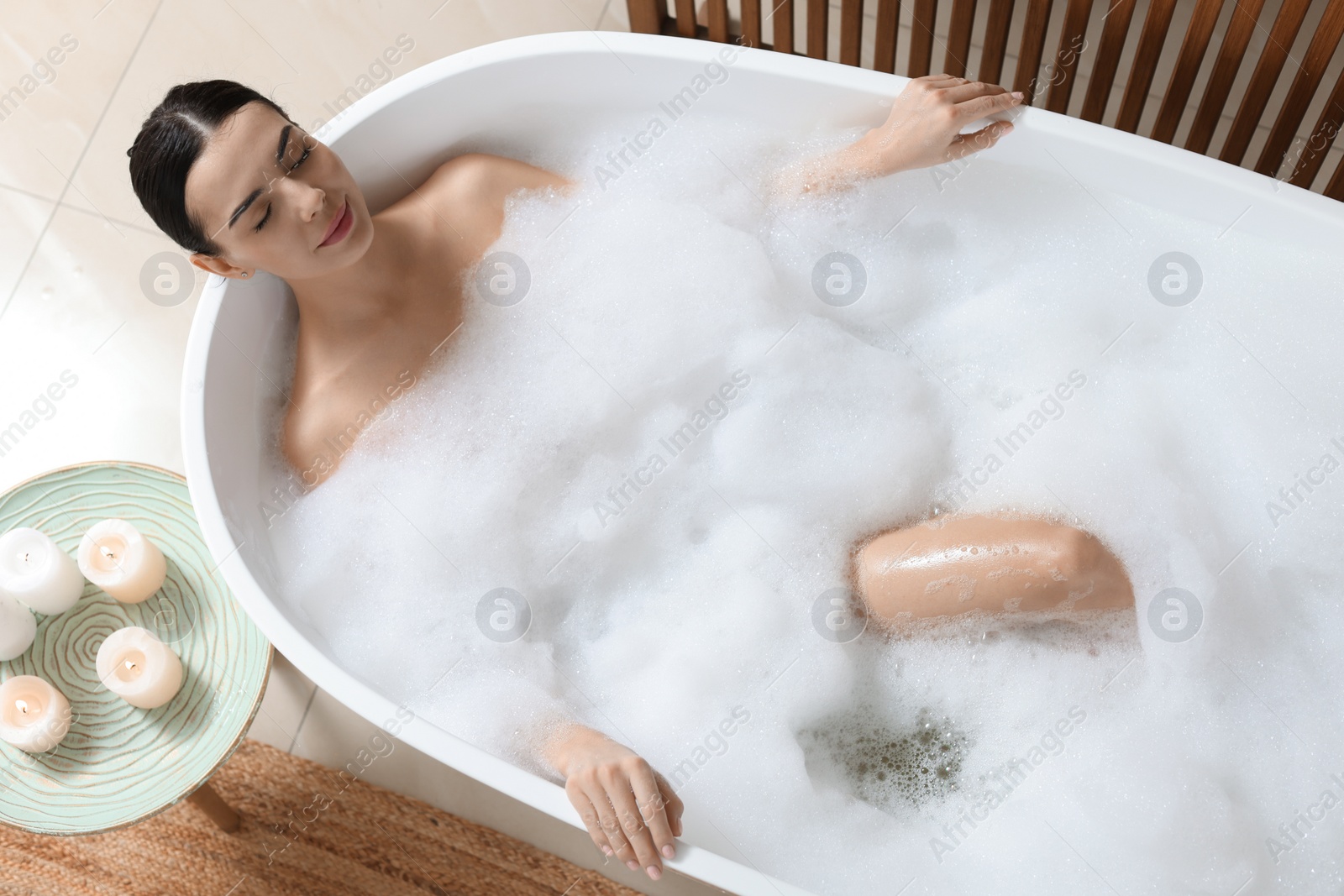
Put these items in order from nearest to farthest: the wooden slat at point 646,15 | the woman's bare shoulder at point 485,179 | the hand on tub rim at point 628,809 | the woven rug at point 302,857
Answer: the hand on tub rim at point 628,809, the woman's bare shoulder at point 485,179, the woven rug at point 302,857, the wooden slat at point 646,15

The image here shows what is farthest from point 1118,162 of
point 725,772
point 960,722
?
point 725,772

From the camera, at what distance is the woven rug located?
1.60 m

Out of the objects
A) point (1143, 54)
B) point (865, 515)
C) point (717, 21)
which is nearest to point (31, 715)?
point (865, 515)

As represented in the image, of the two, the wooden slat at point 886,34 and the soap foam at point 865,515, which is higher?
the wooden slat at point 886,34

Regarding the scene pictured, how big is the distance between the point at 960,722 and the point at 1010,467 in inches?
13.9

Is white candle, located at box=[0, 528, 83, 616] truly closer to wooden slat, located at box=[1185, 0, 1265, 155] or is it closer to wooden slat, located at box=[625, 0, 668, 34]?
wooden slat, located at box=[625, 0, 668, 34]

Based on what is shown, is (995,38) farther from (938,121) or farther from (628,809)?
(628,809)

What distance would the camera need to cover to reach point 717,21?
5.90ft

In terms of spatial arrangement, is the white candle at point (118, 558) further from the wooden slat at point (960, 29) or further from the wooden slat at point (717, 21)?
the wooden slat at point (960, 29)

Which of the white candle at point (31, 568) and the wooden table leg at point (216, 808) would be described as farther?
the wooden table leg at point (216, 808)

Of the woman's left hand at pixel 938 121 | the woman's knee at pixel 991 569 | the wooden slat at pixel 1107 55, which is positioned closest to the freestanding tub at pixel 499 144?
the woman's left hand at pixel 938 121

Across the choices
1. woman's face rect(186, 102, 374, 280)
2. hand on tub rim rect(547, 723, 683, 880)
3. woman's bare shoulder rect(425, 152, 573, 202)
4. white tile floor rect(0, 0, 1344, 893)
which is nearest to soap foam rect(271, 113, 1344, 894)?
woman's bare shoulder rect(425, 152, 573, 202)

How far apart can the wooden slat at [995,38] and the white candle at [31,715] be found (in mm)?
1493

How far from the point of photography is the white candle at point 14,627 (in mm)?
1338
